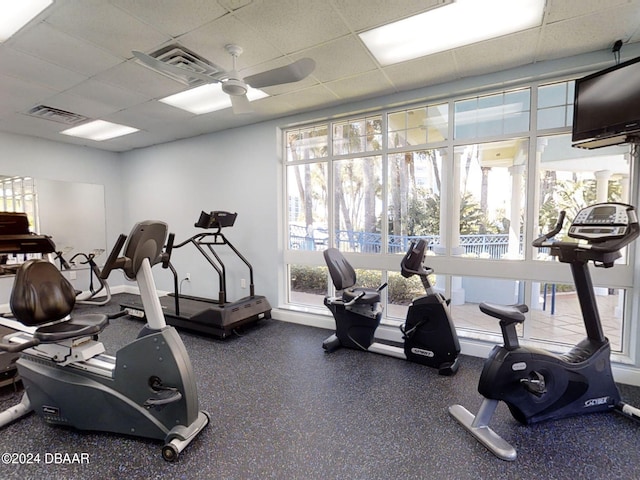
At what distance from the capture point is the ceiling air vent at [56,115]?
3.97 m

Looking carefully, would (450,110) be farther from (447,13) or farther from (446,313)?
(446,313)

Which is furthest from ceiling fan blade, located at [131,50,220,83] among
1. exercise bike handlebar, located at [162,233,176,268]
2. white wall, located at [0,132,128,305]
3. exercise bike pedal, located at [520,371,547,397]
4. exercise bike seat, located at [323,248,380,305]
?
white wall, located at [0,132,128,305]

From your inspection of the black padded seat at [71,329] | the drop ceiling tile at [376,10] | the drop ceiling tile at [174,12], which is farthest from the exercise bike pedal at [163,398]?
the drop ceiling tile at [376,10]

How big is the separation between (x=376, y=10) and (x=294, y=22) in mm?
606

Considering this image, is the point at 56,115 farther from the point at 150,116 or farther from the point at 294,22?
the point at 294,22

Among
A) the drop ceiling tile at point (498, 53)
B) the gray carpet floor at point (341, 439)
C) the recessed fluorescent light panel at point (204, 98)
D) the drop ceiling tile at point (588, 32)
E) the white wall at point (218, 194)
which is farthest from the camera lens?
the white wall at point (218, 194)

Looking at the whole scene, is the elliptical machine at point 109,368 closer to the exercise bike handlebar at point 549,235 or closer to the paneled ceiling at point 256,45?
the paneled ceiling at point 256,45

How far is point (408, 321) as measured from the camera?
121 inches

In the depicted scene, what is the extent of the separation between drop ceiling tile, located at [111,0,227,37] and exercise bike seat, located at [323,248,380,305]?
2.32m

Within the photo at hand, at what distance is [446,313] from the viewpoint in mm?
2885

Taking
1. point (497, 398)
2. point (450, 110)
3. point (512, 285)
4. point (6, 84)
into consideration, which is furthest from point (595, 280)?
point (6, 84)

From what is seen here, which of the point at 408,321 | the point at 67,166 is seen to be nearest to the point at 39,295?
the point at 408,321

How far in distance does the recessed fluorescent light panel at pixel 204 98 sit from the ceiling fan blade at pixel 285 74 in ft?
3.55

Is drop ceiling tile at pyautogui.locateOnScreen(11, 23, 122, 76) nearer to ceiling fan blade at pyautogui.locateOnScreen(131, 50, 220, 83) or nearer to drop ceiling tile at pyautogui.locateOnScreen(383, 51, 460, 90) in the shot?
ceiling fan blade at pyautogui.locateOnScreen(131, 50, 220, 83)
